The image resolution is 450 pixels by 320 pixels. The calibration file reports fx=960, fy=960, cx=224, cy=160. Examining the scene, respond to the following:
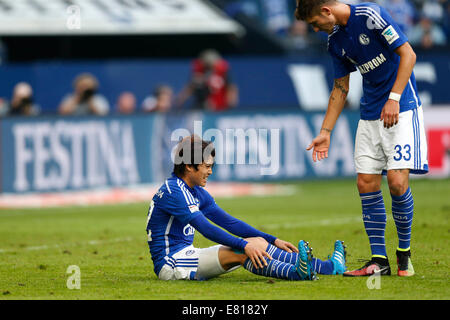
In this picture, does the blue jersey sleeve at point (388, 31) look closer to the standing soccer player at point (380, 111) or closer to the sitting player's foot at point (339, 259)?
the standing soccer player at point (380, 111)

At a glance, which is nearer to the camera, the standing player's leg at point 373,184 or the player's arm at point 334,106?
the standing player's leg at point 373,184

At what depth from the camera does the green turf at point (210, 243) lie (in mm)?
6918

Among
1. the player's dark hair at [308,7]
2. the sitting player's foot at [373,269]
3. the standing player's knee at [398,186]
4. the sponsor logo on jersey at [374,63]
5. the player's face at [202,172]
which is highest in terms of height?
the player's dark hair at [308,7]

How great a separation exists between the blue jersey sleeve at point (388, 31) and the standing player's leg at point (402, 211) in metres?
1.00

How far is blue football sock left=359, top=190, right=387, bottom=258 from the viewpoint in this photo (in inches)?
305

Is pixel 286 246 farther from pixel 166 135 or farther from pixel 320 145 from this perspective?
pixel 166 135

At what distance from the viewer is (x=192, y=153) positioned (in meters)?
7.48

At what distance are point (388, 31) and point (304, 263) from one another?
75.2 inches

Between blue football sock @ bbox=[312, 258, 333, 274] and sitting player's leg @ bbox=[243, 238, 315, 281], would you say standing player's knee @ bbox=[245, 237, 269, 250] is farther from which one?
blue football sock @ bbox=[312, 258, 333, 274]


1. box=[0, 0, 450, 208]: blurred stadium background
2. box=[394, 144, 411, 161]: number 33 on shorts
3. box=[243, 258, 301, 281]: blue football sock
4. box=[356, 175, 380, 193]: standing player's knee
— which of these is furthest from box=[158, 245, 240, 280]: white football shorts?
box=[0, 0, 450, 208]: blurred stadium background

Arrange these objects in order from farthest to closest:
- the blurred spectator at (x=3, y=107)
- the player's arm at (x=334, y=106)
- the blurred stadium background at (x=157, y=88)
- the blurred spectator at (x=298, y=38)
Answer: the blurred spectator at (x=298, y=38)
the blurred spectator at (x=3, y=107)
the blurred stadium background at (x=157, y=88)
the player's arm at (x=334, y=106)

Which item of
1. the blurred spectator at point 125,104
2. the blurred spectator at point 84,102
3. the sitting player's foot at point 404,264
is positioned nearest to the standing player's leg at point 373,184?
the sitting player's foot at point 404,264

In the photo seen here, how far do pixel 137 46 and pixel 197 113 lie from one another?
5.30 meters

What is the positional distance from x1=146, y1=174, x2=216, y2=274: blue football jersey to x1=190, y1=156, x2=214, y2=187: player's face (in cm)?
9
